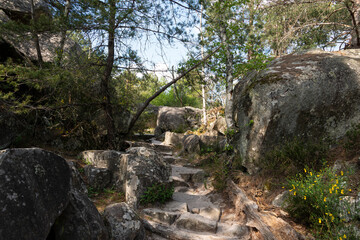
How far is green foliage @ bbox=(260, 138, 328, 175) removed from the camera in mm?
5312

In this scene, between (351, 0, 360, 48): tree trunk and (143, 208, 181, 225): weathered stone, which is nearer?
(143, 208, 181, 225): weathered stone

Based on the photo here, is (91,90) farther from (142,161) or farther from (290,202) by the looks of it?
(290,202)

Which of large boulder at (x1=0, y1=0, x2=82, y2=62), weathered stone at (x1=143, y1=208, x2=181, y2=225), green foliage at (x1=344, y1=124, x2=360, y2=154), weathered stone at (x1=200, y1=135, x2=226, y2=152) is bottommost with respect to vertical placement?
weathered stone at (x1=143, y1=208, x2=181, y2=225)

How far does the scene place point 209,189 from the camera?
22.9 ft

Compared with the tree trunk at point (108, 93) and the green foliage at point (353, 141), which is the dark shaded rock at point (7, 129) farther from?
the green foliage at point (353, 141)

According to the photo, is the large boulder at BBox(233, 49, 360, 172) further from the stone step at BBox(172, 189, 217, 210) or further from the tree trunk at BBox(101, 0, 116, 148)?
the tree trunk at BBox(101, 0, 116, 148)

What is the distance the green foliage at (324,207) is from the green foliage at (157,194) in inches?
111

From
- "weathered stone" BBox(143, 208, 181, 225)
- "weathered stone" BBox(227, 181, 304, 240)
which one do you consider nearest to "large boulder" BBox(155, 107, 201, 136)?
"weathered stone" BBox(227, 181, 304, 240)

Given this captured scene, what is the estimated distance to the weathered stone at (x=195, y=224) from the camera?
4.60 metres

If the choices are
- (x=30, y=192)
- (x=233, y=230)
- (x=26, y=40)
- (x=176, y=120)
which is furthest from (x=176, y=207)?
(x=176, y=120)

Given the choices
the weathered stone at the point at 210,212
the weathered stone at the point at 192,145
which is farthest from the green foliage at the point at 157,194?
the weathered stone at the point at 192,145

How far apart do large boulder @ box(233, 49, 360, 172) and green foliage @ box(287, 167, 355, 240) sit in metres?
1.93

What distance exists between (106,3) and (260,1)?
6.28m

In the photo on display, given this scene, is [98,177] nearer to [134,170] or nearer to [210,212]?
[134,170]
